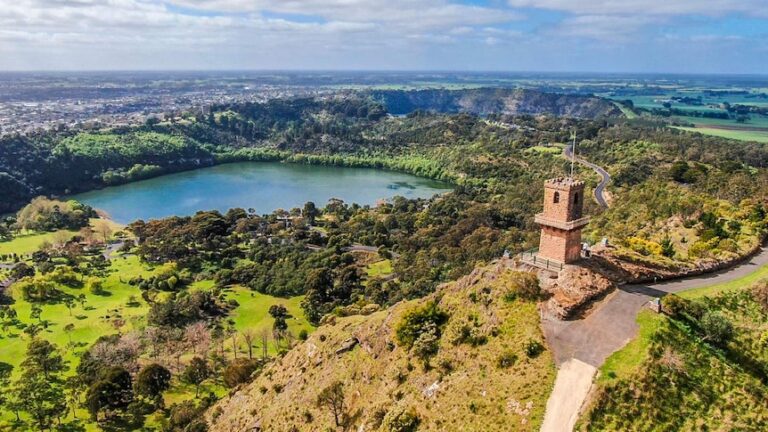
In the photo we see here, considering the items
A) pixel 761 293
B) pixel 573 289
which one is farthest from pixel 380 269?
pixel 761 293

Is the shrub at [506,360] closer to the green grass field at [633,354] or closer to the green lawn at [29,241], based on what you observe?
the green grass field at [633,354]

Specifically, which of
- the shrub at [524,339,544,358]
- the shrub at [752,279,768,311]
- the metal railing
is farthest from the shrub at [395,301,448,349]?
the shrub at [752,279,768,311]

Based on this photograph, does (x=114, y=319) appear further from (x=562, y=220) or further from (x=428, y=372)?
(x=562, y=220)

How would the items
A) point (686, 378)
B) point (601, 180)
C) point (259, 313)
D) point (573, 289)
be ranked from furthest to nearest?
1. point (601, 180)
2. point (259, 313)
3. point (573, 289)
4. point (686, 378)

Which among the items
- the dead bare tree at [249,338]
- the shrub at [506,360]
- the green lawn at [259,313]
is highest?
the shrub at [506,360]

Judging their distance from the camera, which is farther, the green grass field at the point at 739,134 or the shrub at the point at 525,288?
the green grass field at the point at 739,134

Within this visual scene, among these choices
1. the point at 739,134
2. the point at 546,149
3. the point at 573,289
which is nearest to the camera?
the point at 573,289

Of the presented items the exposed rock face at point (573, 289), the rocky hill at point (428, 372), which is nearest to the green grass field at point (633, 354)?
the rocky hill at point (428, 372)

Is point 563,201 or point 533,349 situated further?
point 563,201
